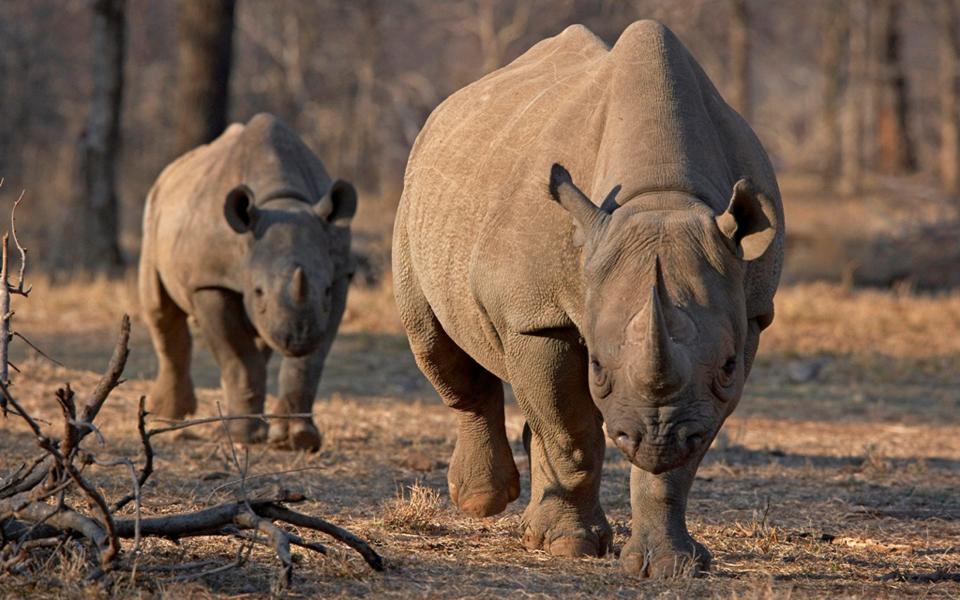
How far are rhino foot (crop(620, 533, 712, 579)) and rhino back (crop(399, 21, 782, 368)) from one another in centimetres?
71

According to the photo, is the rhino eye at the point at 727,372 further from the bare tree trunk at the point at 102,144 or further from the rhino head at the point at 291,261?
the bare tree trunk at the point at 102,144

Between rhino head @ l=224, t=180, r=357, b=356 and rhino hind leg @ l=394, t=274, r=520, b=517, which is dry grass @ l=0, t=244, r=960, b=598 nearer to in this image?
rhino hind leg @ l=394, t=274, r=520, b=517

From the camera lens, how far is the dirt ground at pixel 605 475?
4.66 meters

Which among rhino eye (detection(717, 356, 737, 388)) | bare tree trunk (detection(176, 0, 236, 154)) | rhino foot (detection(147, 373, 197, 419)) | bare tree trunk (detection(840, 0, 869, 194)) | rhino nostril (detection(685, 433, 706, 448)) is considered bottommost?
rhino foot (detection(147, 373, 197, 419))

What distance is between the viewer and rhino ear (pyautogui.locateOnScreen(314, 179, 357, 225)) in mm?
8094

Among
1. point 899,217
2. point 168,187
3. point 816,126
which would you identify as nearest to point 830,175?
point 899,217

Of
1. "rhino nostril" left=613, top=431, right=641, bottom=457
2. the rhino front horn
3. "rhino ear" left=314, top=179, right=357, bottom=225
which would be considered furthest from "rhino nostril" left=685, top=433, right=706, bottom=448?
"rhino ear" left=314, top=179, right=357, bottom=225

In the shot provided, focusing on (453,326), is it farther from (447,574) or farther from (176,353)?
(176,353)

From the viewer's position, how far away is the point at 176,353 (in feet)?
30.3

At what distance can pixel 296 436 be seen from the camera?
7.64 m

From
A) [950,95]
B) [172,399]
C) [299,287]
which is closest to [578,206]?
[299,287]

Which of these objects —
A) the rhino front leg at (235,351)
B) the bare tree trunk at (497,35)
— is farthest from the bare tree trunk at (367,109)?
the rhino front leg at (235,351)

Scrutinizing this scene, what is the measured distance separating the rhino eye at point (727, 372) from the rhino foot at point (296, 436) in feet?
12.3

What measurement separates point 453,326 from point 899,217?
14511 millimetres
